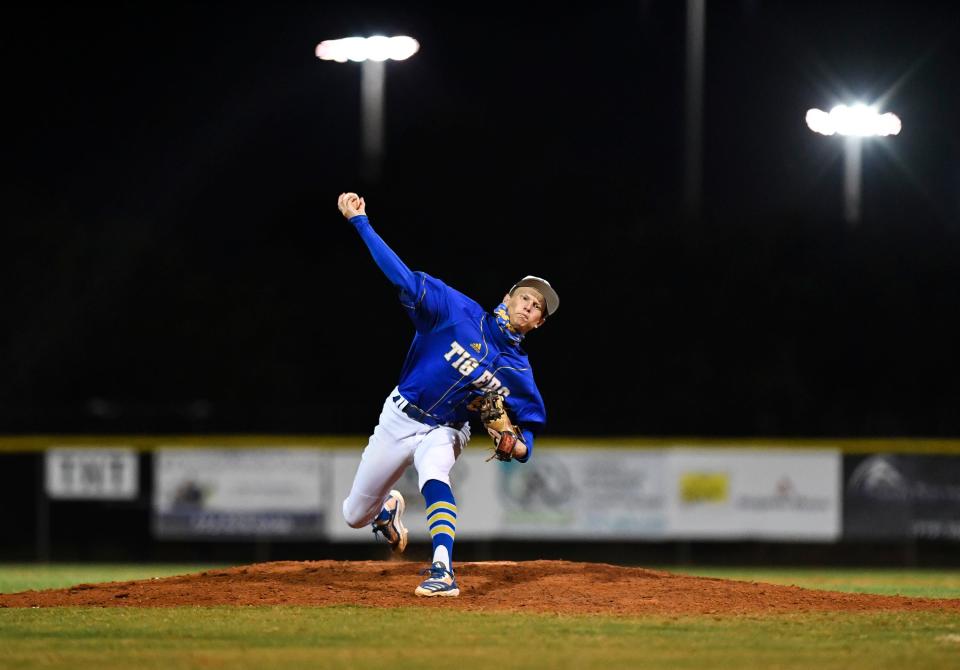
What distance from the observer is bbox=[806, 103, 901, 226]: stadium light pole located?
16859 millimetres

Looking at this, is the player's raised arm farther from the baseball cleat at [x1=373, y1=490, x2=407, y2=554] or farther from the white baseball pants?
the baseball cleat at [x1=373, y1=490, x2=407, y2=554]

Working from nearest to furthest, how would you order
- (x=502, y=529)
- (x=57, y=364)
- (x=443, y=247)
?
(x=502, y=529), (x=57, y=364), (x=443, y=247)

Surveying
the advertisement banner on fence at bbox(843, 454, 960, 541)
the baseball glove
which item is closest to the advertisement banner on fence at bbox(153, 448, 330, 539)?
the advertisement banner on fence at bbox(843, 454, 960, 541)

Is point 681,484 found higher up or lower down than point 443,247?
lower down

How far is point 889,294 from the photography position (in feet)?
73.9

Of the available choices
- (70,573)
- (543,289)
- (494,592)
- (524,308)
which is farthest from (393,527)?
(70,573)

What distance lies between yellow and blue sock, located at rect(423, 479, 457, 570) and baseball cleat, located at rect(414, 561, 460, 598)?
33 millimetres

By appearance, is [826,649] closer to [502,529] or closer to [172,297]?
[502,529]

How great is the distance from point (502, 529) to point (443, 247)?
35.5ft

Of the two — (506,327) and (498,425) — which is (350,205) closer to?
(506,327)

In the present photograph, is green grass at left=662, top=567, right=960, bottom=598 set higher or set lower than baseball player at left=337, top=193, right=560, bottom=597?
lower

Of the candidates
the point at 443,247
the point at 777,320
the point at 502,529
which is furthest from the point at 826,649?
the point at 443,247

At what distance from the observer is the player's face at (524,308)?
718 centimetres

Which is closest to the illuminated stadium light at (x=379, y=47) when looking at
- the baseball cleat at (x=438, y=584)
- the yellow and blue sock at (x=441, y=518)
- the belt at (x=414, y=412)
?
the belt at (x=414, y=412)
